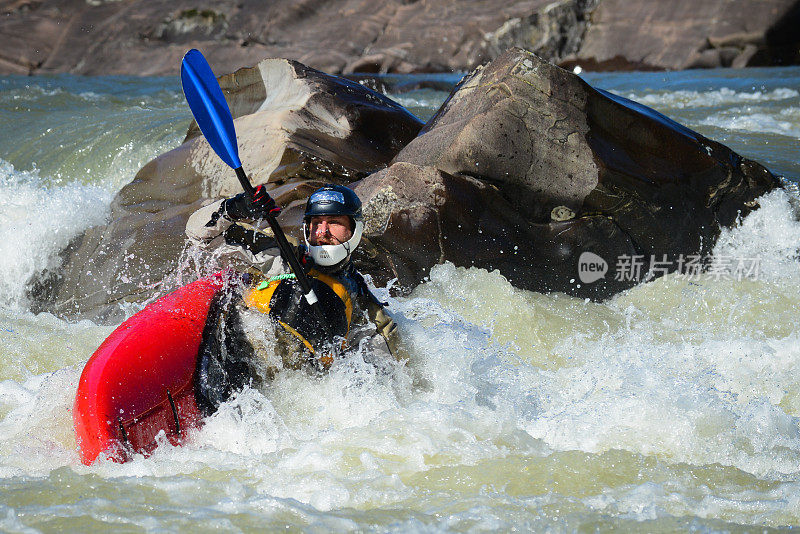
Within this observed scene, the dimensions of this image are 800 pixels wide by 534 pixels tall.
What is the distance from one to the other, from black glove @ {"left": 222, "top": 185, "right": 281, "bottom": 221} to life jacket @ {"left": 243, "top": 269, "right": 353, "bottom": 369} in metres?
0.30

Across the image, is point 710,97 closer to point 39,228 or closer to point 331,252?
point 39,228

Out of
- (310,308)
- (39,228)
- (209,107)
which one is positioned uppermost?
(209,107)

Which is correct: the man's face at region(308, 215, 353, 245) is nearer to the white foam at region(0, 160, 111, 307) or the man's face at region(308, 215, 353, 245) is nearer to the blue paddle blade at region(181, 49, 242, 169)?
the blue paddle blade at region(181, 49, 242, 169)

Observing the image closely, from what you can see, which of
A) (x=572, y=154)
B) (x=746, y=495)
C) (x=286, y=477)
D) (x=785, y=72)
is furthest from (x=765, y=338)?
(x=785, y=72)

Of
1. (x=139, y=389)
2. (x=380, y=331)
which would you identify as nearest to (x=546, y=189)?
(x=380, y=331)

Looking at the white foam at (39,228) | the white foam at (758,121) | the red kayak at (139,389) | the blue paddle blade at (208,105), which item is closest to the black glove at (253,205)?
the blue paddle blade at (208,105)

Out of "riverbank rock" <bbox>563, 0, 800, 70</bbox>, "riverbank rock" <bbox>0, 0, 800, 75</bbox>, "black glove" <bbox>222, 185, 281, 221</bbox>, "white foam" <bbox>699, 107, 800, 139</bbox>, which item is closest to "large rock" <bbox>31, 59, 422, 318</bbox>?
"black glove" <bbox>222, 185, 281, 221</bbox>

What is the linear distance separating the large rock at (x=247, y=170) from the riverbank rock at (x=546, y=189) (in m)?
0.57

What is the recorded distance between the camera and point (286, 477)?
2.64 m

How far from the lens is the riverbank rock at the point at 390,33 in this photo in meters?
15.8

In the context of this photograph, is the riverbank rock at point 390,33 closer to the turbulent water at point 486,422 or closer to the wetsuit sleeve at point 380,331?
the turbulent water at point 486,422

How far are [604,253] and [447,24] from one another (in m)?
15.3

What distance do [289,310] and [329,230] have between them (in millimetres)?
333

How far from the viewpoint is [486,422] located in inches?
120
